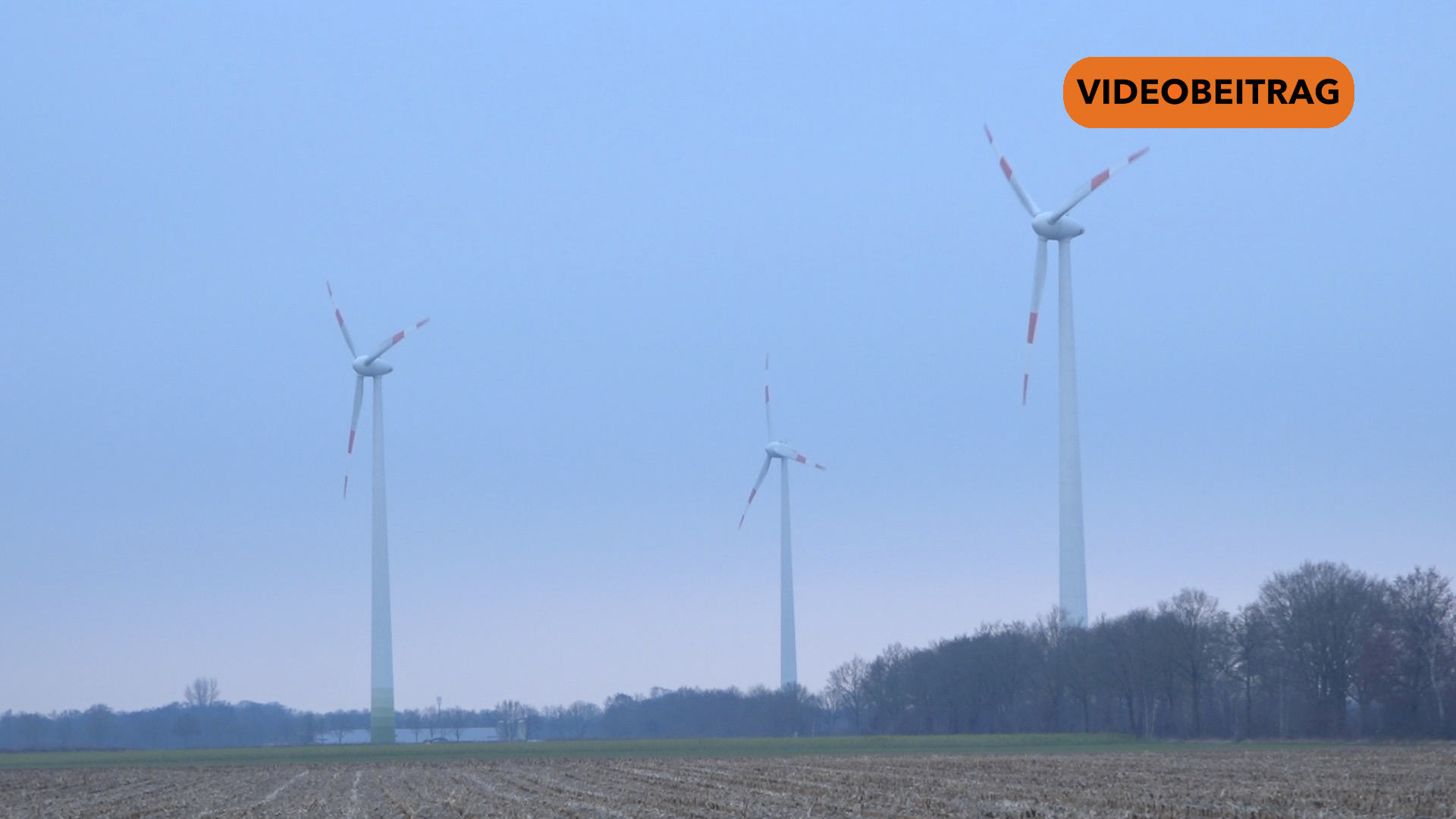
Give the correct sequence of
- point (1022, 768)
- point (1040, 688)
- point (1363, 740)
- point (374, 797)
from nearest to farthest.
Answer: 1. point (374, 797)
2. point (1022, 768)
3. point (1363, 740)
4. point (1040, 688)

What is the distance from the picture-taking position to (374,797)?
1843 inches

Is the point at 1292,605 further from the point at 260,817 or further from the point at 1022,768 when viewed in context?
the point at 260,817

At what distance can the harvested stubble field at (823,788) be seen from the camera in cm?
3497

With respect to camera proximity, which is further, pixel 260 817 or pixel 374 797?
pixel 374 797

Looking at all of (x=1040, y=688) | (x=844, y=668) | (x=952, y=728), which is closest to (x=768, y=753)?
(x=1040, y=688)

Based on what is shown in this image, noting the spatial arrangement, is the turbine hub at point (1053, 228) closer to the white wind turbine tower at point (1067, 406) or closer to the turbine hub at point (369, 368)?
the white wind turbine tower at point (1067, 406)

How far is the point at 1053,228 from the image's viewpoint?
356ft

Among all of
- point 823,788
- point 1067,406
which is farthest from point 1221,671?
point 823,788

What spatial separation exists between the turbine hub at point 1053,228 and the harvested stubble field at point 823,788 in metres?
46.7

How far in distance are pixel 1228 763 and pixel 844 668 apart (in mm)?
140921

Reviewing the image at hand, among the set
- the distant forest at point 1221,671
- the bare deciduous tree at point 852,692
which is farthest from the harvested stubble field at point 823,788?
the bare deciduous tree at point 852,692

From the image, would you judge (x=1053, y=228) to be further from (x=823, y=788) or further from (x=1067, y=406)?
(x=823, y=788)

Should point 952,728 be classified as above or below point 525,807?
below

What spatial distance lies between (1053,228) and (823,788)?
71.8 meters
